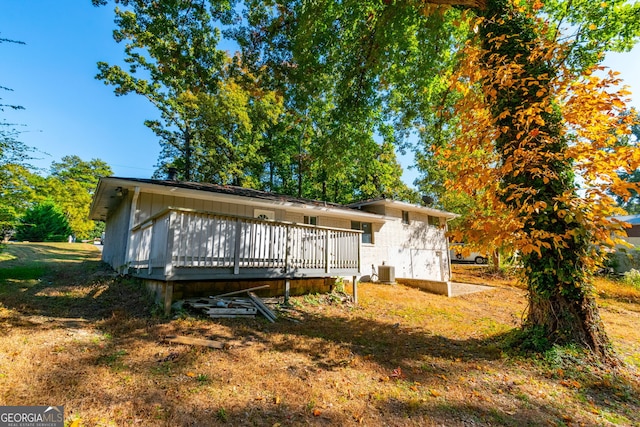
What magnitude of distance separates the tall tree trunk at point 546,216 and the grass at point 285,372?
491 mm

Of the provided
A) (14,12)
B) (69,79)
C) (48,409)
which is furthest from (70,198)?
(48,409)

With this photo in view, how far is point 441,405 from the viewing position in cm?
332

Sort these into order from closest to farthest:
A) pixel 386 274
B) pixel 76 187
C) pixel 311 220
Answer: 1. pixel 311 220
2. pixel 386 274
3. pixel 76 187

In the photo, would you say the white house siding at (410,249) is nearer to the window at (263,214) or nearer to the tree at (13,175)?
the window at (263,214)

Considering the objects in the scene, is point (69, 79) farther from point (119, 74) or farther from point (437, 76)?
point (437, 76)

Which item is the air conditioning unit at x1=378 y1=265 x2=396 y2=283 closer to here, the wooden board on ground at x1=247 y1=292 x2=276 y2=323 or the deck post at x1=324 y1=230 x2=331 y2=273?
the deck post at x1=324 y1=230 x2=331 y2=273

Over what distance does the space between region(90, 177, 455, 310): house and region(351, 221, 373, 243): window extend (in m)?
0.31

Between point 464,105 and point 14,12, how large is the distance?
31.7 feet

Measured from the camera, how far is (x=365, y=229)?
14789 millimetres

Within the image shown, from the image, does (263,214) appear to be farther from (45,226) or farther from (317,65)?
(45,226)

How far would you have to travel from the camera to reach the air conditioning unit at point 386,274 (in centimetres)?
1402

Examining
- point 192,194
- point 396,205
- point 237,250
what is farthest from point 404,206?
point 237,250

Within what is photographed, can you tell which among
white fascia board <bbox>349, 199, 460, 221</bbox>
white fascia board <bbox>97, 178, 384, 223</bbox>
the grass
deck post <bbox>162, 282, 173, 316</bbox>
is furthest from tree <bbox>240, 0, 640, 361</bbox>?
white fascia board <bbox>349, 199, 460, 221</bbox>

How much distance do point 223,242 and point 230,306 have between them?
1.45 m
